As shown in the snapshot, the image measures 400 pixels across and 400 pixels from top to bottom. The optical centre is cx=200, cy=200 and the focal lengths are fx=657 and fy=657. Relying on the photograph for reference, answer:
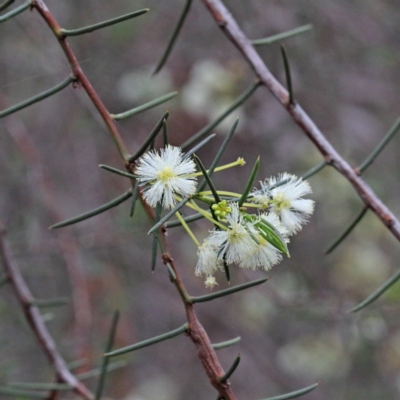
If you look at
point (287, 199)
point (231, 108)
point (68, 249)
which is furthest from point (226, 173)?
point (287, 199)

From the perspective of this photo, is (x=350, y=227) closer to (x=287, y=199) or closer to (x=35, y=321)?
(x=287, y=199)

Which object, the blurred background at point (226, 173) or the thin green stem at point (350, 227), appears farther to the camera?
the blurred background at point (226, 173)

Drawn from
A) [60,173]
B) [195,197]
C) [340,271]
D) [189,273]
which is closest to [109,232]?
[189,273]

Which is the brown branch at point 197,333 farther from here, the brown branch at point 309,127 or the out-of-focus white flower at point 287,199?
the brown branch at point 309,127

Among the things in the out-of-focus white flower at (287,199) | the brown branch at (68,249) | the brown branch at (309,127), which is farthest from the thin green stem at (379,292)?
the brown branch at (68,249)

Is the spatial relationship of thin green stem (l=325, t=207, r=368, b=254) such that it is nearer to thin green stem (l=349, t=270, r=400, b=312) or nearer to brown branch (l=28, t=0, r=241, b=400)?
thin green stem (l=349, t=270, r=400, b=312)

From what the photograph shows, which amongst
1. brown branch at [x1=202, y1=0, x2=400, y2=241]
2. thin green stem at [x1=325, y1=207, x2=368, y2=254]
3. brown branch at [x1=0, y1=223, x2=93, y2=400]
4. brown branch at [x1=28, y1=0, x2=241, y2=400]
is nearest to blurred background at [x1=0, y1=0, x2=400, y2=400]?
brown branch at [x1=0, y1=223, x2=93, y2=400]
